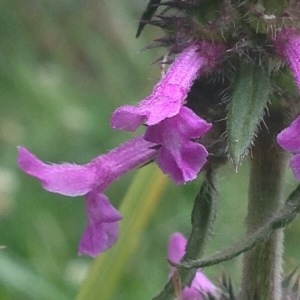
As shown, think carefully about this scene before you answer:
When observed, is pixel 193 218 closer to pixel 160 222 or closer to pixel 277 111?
pixel 277 111

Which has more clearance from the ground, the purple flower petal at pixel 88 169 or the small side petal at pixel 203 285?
the purple flower petal at pixel 88 169

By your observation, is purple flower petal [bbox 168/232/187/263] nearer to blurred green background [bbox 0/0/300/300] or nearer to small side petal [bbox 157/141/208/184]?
blurred green background [bbox 0/0/300/300]

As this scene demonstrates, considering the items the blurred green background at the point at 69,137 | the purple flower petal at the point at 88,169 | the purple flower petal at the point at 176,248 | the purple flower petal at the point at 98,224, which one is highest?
the purple flower petal at the point at 88,169

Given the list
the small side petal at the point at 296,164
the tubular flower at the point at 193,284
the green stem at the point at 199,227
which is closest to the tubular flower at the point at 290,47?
the small side petal at the point at 296,164

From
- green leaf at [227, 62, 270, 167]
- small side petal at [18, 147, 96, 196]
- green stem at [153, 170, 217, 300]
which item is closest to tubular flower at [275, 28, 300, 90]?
green leaf at [227, 62, 270, 167]

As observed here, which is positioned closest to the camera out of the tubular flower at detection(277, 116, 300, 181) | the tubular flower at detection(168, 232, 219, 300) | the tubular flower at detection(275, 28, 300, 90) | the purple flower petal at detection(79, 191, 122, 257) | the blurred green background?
the tubular flower at detection(277, 116, 300, 181)

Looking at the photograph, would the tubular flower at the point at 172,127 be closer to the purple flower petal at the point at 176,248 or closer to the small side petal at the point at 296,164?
the small side petal at the point at 296,164
